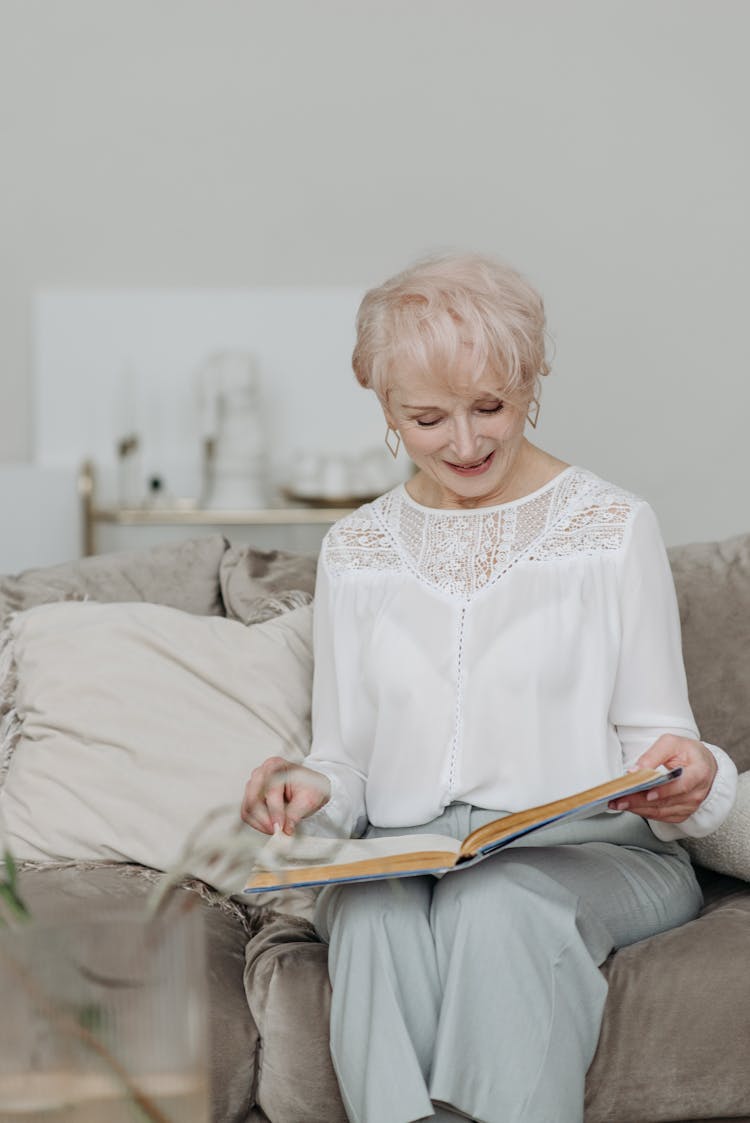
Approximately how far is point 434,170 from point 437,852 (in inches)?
128

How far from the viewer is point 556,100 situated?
162 inches

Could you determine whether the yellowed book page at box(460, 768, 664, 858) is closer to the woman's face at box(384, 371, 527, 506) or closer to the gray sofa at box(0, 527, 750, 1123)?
the gray sofa at box(0, 527, 750, 1123)

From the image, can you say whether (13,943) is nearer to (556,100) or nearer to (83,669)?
(83,669)

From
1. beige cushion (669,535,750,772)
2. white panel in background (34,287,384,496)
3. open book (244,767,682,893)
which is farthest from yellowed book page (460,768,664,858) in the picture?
white panel in background (34,287,384,496)

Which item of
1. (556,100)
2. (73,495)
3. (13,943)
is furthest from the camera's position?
(556,100)

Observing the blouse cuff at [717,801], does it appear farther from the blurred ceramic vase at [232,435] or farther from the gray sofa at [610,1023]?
the blurred ceramic vase at [232,435]

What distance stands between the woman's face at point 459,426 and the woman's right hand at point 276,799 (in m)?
0.42

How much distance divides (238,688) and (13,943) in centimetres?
110

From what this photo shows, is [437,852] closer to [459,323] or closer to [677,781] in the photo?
[677,781]

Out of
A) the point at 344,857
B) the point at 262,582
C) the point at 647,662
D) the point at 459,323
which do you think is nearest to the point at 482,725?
the point at 647,662

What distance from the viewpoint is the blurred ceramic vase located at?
12.5ft

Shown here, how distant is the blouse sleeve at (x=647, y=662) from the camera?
1559 millimetres

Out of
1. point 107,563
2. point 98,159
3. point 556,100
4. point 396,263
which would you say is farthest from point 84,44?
point 107,563

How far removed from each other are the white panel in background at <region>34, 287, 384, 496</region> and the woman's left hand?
263 centimetres
